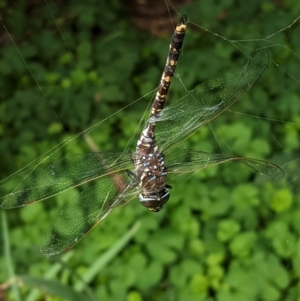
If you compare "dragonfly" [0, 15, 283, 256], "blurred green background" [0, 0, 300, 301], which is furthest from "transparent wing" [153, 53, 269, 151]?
"blurred green background" [0, 0, 300, 301]

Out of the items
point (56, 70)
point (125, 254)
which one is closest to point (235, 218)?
point (125, 254)

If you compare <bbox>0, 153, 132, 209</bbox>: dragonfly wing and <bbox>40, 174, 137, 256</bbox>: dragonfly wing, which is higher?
<bbox>0, 153, 132, 209</bbox>: dragonfly wing

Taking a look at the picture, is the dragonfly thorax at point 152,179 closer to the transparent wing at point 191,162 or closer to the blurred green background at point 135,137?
the transparent wing at point 191,162

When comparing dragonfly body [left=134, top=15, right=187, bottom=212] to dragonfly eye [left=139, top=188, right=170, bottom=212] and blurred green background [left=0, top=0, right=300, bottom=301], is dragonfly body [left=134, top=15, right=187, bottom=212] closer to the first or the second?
dragonfly eye [left=139, top=188, right=170, bottom=212]

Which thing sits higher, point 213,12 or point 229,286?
point 213,12

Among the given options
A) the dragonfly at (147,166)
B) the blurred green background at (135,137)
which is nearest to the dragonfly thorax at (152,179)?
the dragonfly at (147,166)

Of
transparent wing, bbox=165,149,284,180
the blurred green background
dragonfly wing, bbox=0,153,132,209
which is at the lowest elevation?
the blurred green background

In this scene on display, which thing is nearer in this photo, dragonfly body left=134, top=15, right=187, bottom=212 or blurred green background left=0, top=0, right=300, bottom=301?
dragonfly body left=134, top=15, right=187, bottom=212

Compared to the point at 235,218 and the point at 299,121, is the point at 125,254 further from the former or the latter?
the point at 299,121
